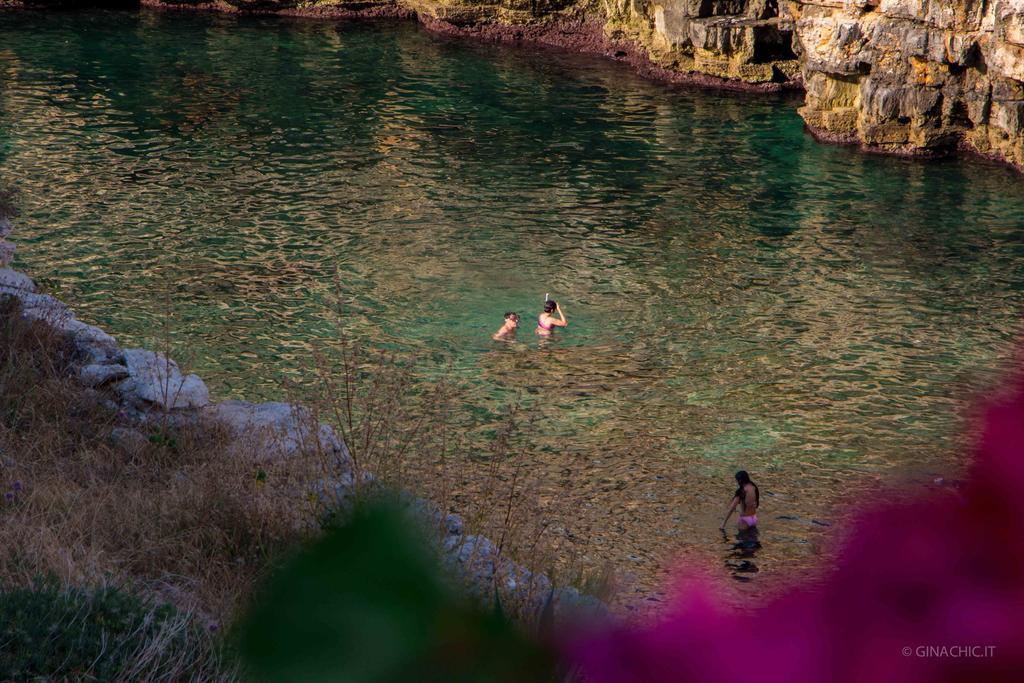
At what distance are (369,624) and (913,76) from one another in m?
29.2

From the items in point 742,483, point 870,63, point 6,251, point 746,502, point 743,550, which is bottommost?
point 743,550

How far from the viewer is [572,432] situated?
1391 centimetres

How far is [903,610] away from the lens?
0.56 metres

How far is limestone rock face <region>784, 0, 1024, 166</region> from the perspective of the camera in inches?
999

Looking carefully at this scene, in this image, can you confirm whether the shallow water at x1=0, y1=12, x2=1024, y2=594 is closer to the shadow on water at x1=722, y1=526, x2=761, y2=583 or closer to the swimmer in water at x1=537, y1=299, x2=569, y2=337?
the shadow on water at x1=722, y1=526, x2=761, y2=583

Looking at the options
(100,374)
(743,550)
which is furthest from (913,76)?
(100,374)

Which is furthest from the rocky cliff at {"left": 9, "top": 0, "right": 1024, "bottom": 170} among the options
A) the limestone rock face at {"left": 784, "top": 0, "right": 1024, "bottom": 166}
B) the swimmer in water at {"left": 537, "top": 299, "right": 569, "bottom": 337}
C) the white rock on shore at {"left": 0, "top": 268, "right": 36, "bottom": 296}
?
the white rock on shore at {"left": 0, "top": 268, "right": 36, "bottom": 296}

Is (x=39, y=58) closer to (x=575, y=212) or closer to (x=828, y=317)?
(x=575, y=212)

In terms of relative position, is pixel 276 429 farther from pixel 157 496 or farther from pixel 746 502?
pixel 746 502

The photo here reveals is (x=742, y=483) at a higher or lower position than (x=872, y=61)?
lower

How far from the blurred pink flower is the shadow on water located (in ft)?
32.9

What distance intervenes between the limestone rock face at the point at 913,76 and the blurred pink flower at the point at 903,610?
2697cm

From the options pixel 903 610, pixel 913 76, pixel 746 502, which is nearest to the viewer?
pixel 903 610

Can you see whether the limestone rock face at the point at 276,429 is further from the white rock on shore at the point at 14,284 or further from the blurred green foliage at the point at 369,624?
the blurred green foliage at the point at 369,624
